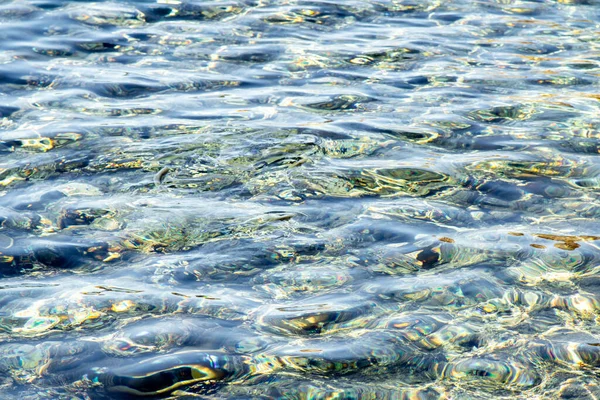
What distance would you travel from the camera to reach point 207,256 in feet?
12.1

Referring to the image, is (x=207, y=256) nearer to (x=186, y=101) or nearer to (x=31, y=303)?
(x=31, y=303)

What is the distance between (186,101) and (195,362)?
3332 millimetres

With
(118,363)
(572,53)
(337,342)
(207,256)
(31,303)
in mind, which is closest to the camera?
(118,363)

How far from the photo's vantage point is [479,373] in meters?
2.83

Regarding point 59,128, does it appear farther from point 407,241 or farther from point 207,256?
point 407,241

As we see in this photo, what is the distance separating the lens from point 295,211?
13.7 ft

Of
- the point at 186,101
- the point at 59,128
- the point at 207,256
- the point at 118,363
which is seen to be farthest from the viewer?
the point at 186,101

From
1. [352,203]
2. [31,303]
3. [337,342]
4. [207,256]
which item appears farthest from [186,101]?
[337,342]

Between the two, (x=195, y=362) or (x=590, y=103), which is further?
(x=590, y=103)

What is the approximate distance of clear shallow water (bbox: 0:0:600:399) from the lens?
288 cm

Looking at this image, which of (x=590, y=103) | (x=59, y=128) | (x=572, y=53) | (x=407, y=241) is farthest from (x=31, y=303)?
(x=572, y=53)

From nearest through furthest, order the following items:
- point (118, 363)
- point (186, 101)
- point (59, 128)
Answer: point (118, 363) < point (59, 128) < point (186, 101)

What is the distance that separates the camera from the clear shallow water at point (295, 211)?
288 centimetres

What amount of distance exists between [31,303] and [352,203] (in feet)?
5.80
